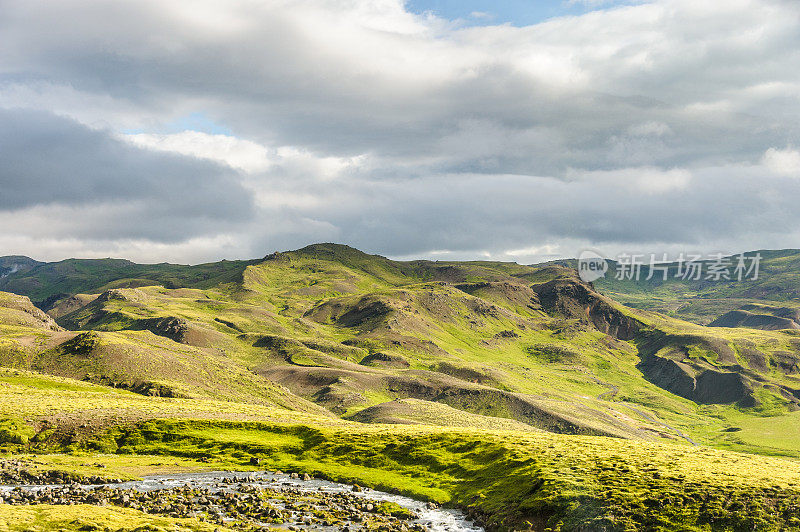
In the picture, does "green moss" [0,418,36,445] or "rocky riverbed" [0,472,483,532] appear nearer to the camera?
"rocky riverbed" [0,472,483,532]

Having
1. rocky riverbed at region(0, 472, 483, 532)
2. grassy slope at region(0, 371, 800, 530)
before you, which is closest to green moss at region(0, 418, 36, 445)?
grassy slope at region(0, 371, 800, 530)

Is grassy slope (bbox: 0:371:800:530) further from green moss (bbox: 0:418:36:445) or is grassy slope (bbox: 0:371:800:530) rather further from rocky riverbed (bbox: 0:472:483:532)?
rocky riverbed (bbox: 0:472:483:532)

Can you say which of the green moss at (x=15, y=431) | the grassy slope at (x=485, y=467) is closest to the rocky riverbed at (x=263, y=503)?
the grassy slope at (x=485, y=467)

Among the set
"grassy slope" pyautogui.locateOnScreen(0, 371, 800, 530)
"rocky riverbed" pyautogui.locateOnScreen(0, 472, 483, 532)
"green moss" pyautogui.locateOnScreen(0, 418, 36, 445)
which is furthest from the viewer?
"green moss" pyautogui.locateOnScreen(0, 418, 36, 445)

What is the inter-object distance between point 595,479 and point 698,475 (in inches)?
466

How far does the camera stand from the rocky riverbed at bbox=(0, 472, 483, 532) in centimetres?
6222

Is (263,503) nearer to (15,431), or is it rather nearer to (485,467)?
(485,467)

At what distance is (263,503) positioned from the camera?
6838 cm

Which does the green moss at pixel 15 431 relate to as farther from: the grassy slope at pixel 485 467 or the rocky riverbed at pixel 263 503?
the rocky riverbed at pixel 263 503

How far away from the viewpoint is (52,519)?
51.2 metres

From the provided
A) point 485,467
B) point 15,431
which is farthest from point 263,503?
point 15,431

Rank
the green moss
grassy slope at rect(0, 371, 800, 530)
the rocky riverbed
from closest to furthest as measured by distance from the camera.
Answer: grassy slope at rect(0, 371, 800, 530), the rocky riverbed, the green moss

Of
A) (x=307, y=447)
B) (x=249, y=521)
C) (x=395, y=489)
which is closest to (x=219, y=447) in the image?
(x=307, y=447)

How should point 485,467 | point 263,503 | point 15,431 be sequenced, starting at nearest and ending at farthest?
1. point 263,503
2. point 485,467
3. point 15,431
